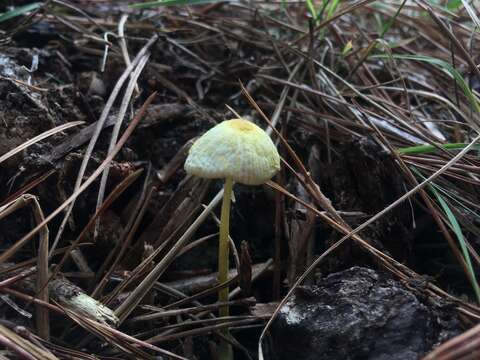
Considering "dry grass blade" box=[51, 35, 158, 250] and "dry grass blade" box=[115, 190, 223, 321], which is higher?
"dry grass blade" box=[51, 35, 158, 250]

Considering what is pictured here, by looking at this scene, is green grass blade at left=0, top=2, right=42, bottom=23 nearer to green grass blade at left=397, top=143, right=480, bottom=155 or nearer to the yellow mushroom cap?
the yellow mushroom cap

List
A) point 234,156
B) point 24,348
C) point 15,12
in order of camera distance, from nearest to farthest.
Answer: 1. point 24,348
2. point 234,156
3. point 15,12

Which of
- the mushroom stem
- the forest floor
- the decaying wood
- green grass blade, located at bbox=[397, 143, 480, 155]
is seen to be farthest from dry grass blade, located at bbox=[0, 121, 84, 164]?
green grass blade, located at bbox=[397, 143, 480, 155]

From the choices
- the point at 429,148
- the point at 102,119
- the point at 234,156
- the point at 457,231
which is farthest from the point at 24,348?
the point at 429,148

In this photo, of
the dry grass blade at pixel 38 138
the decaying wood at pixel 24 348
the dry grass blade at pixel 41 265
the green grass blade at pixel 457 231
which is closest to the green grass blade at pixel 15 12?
the dry grass blade at pixel 38 138

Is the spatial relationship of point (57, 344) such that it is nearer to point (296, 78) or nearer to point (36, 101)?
point (36, 101)

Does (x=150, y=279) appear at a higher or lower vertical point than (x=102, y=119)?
lower

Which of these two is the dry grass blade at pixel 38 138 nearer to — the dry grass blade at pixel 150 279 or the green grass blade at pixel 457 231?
the dry grass blade at pixel 150 279

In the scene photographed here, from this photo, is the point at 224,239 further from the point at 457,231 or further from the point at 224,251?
the point at 457,231
